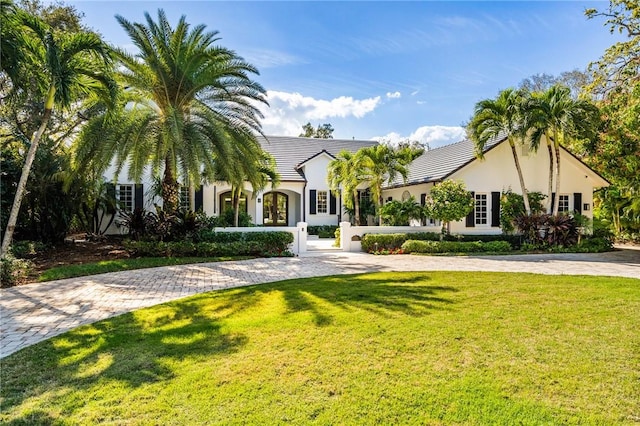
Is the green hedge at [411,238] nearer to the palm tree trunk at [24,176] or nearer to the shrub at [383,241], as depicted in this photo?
the shrub at [383,241]

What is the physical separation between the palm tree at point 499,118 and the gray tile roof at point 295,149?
36.9 ft

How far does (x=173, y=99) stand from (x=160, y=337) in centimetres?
1106

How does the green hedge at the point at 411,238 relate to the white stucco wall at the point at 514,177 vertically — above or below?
below

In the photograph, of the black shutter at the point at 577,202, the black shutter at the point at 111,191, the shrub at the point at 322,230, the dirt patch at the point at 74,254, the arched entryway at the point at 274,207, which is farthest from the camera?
the arched entryway at the point at 274,207

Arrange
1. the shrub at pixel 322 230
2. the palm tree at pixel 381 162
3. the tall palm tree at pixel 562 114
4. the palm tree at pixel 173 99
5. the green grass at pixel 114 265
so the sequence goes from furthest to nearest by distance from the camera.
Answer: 1. the shrub at pixel 322 230
2. the palm tree at pixel 381 162
3. the tall palm tree at pixel 562 114
4. the palm tree at pixel 173 99
5. the green grass at pixel 114 265

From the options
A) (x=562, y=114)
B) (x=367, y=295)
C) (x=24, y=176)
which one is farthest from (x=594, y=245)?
(x=24, y=176)

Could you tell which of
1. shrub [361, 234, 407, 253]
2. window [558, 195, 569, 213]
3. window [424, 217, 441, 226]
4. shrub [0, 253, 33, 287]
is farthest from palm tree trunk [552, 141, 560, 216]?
shrub [0, 253, 33, 287]

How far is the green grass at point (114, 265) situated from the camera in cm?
1094

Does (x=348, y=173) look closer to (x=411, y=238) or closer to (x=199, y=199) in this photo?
(x=411, y=238)

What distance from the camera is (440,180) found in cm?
1956

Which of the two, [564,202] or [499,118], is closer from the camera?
[499,118]

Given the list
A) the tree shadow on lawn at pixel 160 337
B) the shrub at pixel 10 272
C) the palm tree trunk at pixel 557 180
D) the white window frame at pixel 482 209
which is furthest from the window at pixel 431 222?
the shrub at pixel 10 272

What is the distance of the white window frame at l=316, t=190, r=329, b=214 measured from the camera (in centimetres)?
2625

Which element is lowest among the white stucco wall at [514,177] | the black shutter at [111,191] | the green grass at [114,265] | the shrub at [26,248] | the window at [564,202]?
the green grass at [114,265]
